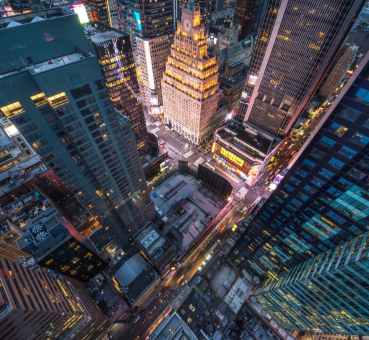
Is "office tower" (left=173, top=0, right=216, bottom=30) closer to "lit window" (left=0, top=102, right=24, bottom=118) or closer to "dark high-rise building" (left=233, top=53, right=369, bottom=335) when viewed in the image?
"lit window" (left=0, top=102, right=24, bottom=118)

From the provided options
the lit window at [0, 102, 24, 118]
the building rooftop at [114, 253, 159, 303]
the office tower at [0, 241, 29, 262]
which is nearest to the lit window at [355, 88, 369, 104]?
the lit window at [0, 102, 24, 118]

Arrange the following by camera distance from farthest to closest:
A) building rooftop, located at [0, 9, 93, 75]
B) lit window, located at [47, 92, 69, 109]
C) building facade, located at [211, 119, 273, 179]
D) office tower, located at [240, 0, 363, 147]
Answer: building facade, located at [211, 119, 273, 179]
office tower, located at [240, 0, 363, 147]
lit window, located at [47, 92, 69, 109]
building rooftop, located at [0, 9, 93, 75]

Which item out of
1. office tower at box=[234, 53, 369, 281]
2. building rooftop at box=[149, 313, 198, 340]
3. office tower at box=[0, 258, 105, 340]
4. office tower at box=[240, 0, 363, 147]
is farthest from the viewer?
office tower at box=[240, 0, 363, 147]

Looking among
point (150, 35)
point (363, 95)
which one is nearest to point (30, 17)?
point (363, 95)

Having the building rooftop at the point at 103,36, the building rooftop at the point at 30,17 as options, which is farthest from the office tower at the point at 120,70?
the building rooftop at the point at 30,17

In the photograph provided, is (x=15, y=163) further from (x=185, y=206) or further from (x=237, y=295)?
(x=237, y=295)

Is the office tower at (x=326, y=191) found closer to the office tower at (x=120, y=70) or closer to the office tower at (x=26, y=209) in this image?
the office tower at (x=26, y=209)
